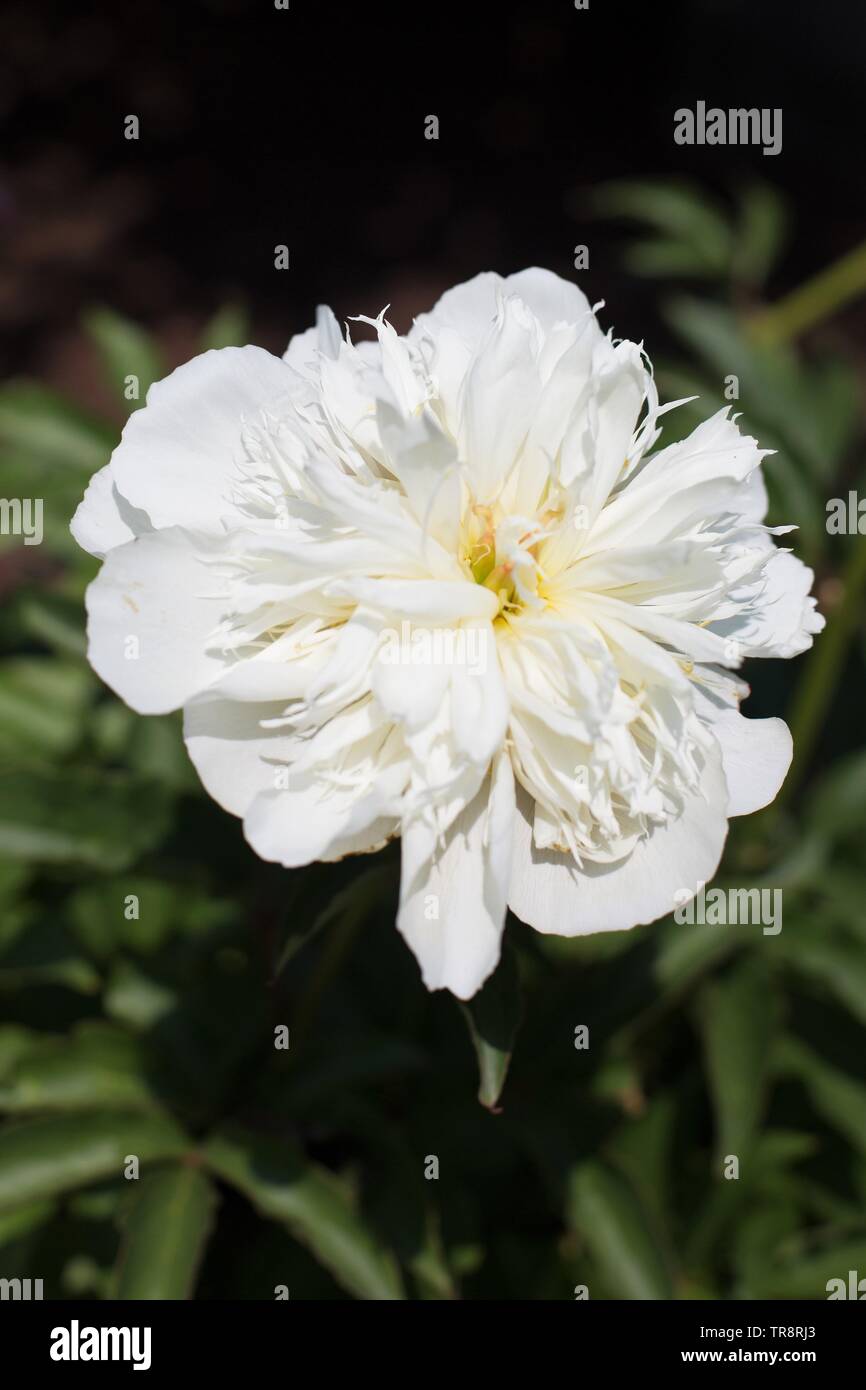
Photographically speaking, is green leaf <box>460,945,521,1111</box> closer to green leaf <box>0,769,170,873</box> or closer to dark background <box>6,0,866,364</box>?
green leaf <box>0,769,170,873</box>

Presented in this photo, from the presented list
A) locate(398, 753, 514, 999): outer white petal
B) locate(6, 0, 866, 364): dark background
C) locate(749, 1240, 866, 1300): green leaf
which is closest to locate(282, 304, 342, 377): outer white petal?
locate(398, 753, 514, 999): outer white petal

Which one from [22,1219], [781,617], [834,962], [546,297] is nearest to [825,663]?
[834,962]

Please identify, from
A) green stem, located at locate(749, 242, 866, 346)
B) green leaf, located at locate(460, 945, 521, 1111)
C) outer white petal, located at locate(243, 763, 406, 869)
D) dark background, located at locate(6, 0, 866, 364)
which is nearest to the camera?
outer white petal, located at locate(243, 763, 406, 869)

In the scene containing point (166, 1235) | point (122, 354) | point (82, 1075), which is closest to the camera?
point (166, 1235)

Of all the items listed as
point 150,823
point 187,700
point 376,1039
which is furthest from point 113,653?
point 376,1039

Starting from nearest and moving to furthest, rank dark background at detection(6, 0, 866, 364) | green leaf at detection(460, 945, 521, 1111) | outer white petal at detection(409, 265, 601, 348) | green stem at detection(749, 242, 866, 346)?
green leaf at detection(460, 945, 521, 1111)
outer white petal at detection(409, 265, 601, 348)
green stem at detection(749, 242, 866, 346)
dark background at detection(6, 0, 866, 364)

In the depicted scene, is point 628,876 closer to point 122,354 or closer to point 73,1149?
point 73,1149

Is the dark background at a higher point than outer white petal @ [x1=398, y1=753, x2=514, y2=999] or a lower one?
higher
